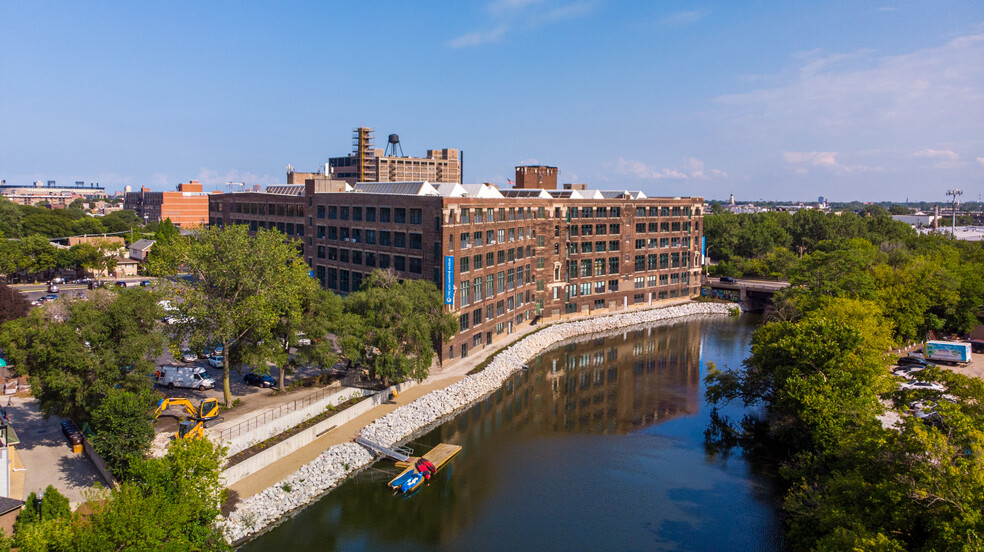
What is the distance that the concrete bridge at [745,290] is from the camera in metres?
130

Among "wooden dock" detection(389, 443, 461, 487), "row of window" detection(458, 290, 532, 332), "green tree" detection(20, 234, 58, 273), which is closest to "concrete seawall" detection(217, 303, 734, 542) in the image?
"wooden dock" detection(389, 443, 461, 487)

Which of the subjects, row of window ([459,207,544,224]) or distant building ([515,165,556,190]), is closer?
row of window ([459,207,544,224])

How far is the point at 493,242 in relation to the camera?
86.6 m

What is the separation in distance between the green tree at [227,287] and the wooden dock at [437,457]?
56.1 feet

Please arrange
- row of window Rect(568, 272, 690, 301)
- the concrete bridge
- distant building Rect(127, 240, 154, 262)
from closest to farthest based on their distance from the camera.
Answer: row of window Rect(568, 272, 690, 301) < the concrete bridge < distant building Rect(127, 240, 154, 262)

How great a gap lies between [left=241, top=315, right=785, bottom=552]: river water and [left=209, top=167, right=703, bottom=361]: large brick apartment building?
59.2 ft

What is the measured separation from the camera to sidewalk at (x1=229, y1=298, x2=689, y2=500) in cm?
4569

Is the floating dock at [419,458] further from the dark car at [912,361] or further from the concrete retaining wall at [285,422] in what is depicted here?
the dark car at [912,361]

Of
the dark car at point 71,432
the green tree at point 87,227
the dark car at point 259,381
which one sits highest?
the green tree at point 87,227

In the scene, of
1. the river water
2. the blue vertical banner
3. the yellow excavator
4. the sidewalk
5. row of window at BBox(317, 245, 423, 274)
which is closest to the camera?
the river water

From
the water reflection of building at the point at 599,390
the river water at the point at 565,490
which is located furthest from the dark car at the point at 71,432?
the water reflection of building at the point at 599,390

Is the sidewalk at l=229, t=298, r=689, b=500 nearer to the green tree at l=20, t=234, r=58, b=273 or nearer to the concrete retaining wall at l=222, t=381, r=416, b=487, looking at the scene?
the concrete retaining wall at l=222, t=381, r=416, b=487

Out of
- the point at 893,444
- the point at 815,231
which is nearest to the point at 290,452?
the point at 893,444

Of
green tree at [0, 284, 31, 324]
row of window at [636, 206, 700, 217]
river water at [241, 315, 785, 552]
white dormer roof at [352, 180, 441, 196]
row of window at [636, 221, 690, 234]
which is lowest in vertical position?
river water at [241, 315, 785, 552]
